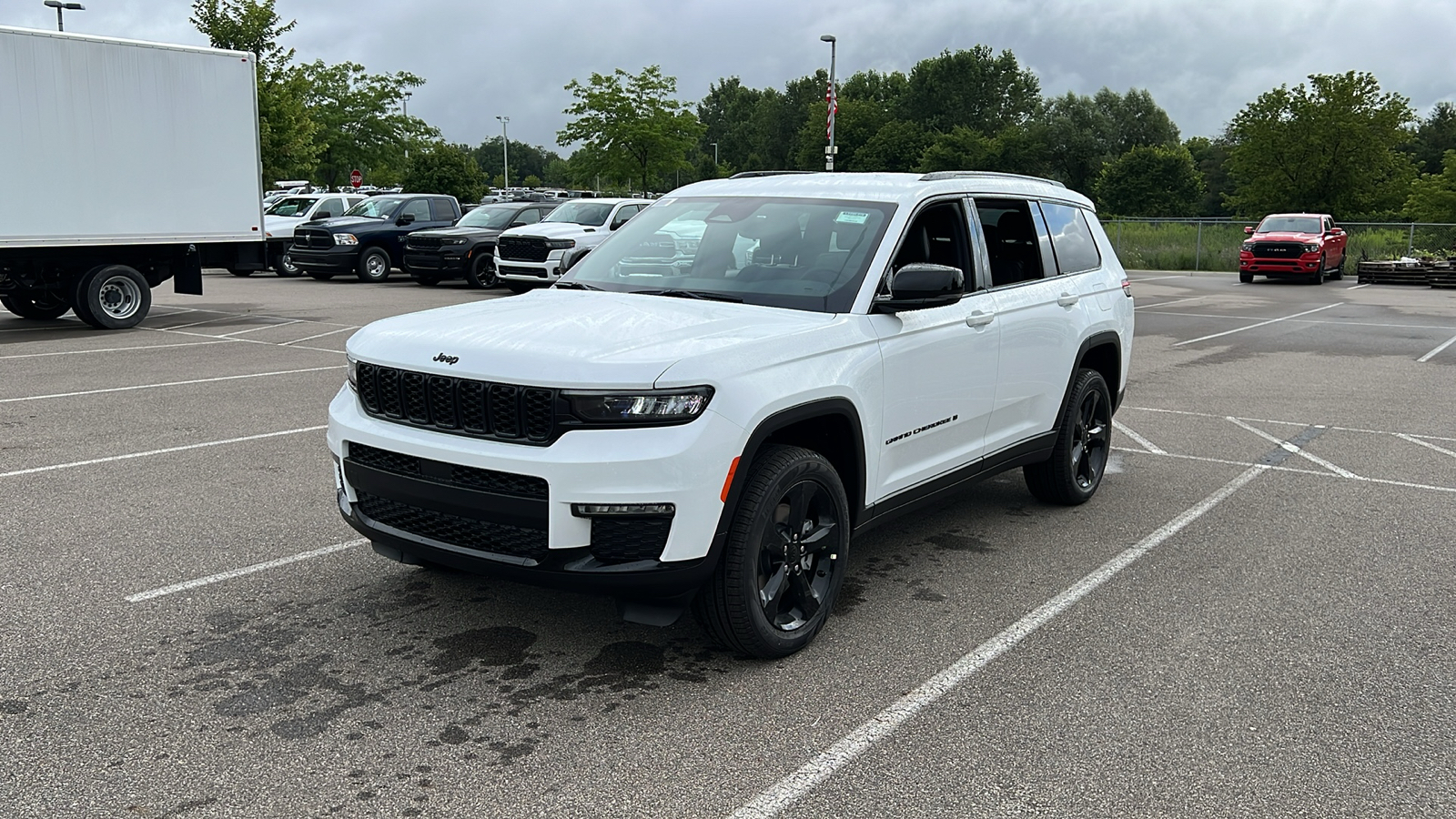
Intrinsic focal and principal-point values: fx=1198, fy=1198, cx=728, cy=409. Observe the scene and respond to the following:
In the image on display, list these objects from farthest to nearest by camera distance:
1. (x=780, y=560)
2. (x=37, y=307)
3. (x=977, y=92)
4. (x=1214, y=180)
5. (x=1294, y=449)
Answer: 1. (x=977, y=92)
2. (x=1214, y=180)
3. (x=37, y=307)
4. (x=1294, y=449)
5. (x=780, y=560)

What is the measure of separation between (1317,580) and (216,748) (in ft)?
15.5

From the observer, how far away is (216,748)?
12.0ft

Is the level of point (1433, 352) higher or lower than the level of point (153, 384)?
lower

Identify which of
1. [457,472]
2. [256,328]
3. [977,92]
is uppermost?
[977,92]

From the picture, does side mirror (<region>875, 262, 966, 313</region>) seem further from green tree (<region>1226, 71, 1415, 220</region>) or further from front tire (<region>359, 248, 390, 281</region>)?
green tree (<region>1226, 71, 1415, 220</region>)

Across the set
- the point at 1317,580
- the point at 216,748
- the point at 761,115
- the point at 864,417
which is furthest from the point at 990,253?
the point at 761,115

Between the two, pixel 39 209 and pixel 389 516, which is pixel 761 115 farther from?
pixel 389 516

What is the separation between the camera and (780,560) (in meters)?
4.44

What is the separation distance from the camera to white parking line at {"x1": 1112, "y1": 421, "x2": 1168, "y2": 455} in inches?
345

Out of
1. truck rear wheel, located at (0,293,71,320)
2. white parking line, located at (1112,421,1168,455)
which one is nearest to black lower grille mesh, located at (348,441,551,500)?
white parking line, located at (1112,421,1168,455)

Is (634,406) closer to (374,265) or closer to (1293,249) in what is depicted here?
(374,265)

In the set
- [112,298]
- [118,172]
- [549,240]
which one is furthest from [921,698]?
[549,240]

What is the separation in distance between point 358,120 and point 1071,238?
49.5m

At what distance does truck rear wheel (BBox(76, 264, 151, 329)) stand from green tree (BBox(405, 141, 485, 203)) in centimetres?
3813
